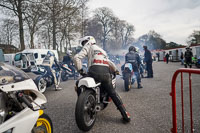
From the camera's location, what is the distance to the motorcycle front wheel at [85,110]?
242 centimetres

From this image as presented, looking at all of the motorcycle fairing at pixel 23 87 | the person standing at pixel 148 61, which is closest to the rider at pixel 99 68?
the motorcycle fairing at pixel 23 87

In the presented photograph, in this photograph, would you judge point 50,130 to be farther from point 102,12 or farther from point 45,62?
A: point 102,12

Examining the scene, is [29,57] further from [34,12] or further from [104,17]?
[104,17]

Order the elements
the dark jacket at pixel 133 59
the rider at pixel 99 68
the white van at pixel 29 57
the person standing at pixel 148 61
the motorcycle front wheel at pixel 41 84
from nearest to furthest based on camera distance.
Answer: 1. the rider at pixel 99 68
2. the motorcycle front wheel at pixel 41 84
3. the dark jacket at pixel 133 59
4. the person standing at pixel 148 61
5. the white van at pixel 29 57

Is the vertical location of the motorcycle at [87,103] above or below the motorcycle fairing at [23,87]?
below

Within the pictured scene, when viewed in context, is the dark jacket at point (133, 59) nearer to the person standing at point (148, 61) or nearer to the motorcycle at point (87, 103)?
the person standing at point (148, 61)

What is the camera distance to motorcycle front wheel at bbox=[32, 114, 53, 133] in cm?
203

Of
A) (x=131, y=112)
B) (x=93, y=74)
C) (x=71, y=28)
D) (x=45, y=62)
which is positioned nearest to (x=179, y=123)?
(x=131, y=112)

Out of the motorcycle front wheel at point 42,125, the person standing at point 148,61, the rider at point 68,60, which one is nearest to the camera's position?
the motorcycle front wheel at point 42,125

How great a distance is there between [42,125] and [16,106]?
0.45m

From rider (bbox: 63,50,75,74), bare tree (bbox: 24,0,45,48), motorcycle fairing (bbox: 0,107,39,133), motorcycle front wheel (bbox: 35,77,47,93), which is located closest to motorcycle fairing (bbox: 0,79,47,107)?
motorcycle fairing (bbox: 0,107,39,133)

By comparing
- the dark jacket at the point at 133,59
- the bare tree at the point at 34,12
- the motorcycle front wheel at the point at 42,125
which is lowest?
the motorcycle front wheel at the point at 42,125

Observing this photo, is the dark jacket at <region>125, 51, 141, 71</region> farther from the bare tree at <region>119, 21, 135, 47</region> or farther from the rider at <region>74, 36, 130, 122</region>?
the bare tree at <region>119, 21, 135, 47</region>

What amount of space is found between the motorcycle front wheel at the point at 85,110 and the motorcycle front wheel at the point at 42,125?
45cm
